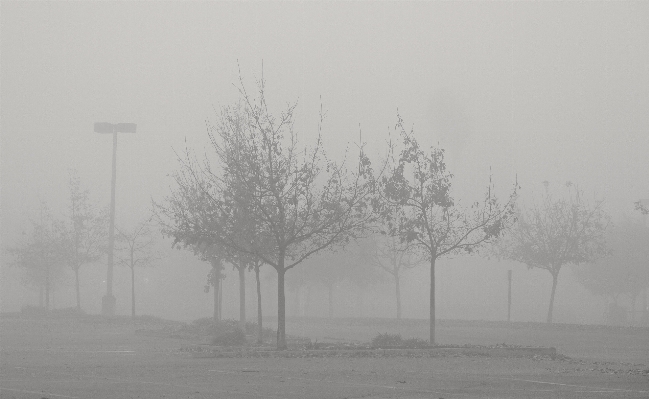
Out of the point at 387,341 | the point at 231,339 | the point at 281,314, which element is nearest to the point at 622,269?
the point at 387,341

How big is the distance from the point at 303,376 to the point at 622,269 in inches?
2041

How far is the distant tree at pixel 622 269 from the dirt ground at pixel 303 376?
41520 mm

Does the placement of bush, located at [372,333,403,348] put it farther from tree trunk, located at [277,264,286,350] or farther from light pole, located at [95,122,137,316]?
light pole, located at [95,122,137,316]

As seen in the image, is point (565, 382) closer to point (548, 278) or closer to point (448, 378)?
point (448, 378)

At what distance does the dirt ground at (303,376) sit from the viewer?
550 inches

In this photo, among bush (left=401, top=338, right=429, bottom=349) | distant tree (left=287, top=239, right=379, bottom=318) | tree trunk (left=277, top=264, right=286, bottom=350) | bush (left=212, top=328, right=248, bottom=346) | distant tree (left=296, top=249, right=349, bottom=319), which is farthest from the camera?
distant tree (left=296, top=249, right=349, bottom=319)

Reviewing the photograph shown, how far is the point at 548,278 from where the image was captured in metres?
106

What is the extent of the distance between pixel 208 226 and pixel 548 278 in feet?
286

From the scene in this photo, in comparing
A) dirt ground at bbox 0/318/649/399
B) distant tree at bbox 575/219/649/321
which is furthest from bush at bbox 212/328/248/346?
distant tree at bbox 575/219/649/321

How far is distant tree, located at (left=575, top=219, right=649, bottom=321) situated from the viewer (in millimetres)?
63031

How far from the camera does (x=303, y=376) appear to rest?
16.8m

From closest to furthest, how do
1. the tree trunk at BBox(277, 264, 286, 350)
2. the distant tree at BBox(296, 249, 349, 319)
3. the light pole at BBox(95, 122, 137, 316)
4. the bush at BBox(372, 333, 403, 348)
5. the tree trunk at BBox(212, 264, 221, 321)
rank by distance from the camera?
the tree trunk at BBox(277, 264, 286, 350)
the bush at BBox(372, 333, 403, 348)
the tree trunk at BBox(212, 264, 221, 321)
the light pole at BBox(95, 122, 137, 316)
the distant tree at BBox(296, 249, 349, 319)

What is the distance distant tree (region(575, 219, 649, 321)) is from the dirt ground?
136ft

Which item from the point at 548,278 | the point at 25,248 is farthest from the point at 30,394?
the point at 548,278
